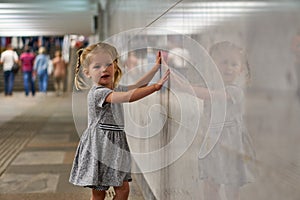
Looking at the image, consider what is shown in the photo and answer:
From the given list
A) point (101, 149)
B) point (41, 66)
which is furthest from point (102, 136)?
point (41, 66)

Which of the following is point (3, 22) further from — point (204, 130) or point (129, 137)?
point (204, 130)

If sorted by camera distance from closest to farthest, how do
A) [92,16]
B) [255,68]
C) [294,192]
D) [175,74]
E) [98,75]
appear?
1. [294,192]
2. [255,68]
3. [175,74]
4. [98,75]
5. [92,16]

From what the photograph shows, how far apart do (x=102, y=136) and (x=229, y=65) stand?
1.21m

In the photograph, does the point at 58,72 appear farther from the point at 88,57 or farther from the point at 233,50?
the point at 233,50

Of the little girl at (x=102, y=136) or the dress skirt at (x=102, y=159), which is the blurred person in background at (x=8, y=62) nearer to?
the little girl at (x=102, y=136)

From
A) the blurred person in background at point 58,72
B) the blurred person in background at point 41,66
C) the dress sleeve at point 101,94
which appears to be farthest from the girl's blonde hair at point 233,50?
the blurred person in background at point 58,72

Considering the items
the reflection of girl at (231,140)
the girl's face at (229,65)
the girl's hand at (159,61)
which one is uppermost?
the girl's hand at (159,61)

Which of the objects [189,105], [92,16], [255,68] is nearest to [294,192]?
[255,68]

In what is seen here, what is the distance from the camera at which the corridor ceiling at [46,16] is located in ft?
37.6

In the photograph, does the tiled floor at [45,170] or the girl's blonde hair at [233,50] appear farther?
the tiled floor at [45,170]

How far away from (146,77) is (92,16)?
11.0m

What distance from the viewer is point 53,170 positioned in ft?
16.1

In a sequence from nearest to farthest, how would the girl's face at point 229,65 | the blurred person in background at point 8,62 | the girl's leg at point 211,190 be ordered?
the girl's face at point 229,65
the girl's leg at point 211,190
the blurred person in background at point 8,62

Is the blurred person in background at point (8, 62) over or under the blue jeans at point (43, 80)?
over
